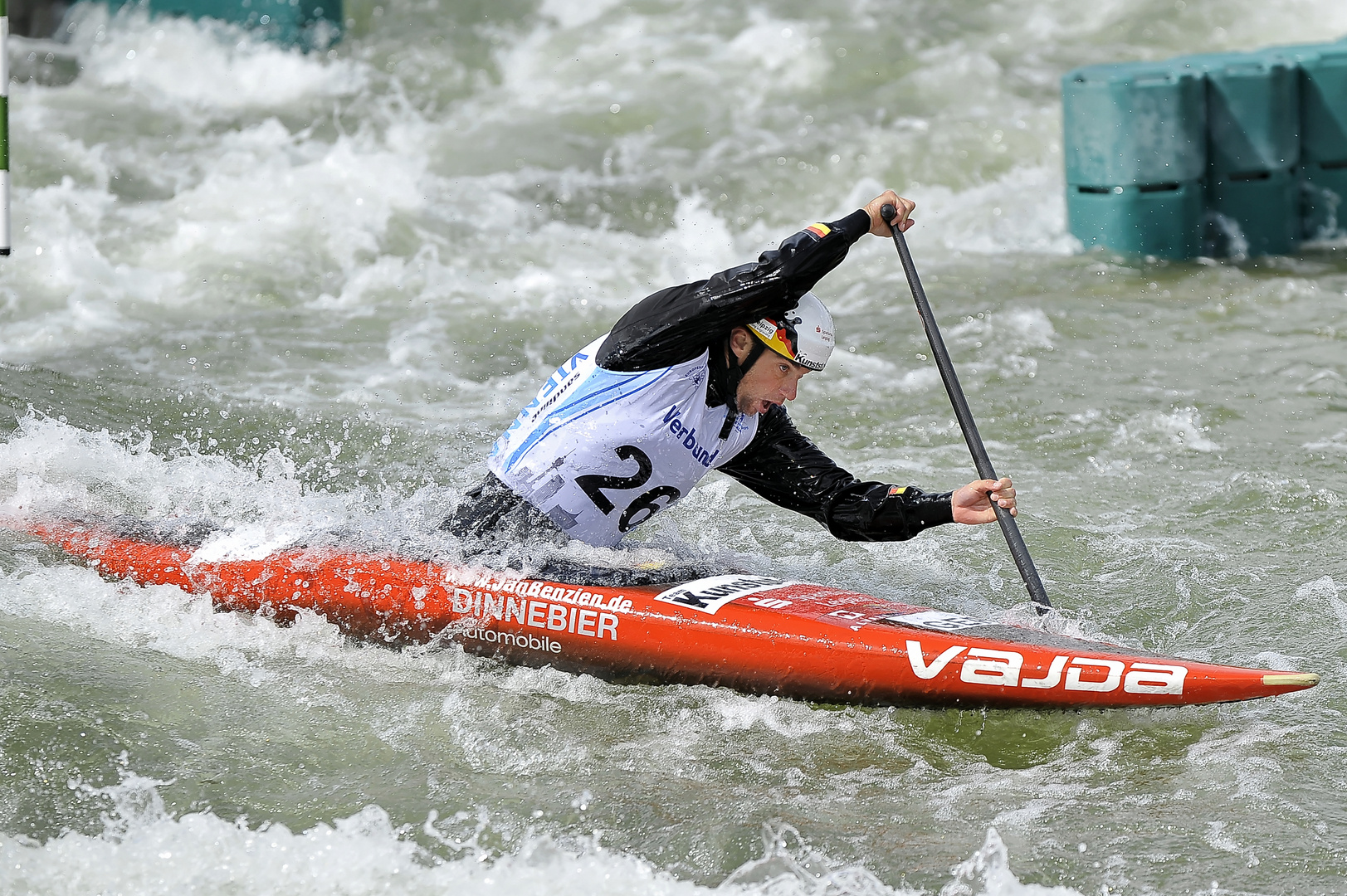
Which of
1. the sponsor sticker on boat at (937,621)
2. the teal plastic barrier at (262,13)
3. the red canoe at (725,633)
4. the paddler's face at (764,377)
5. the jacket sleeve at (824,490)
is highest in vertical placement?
the teal plastic barrier at (262,13)

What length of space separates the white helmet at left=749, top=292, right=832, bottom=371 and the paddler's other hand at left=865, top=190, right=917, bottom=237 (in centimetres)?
40

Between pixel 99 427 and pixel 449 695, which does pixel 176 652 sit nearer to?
pixel 449 695

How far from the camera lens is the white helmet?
12.5 ft

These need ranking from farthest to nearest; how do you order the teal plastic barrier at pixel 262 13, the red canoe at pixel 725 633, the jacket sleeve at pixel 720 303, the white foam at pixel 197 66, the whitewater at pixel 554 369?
the teal plastic barrier at pixel 262 13 < the white foam at pixel 197 66 < the jacket sleeve at pixel 720 303 < the red canoe at pixel 725 633 < the whitewater at pixel 554 369

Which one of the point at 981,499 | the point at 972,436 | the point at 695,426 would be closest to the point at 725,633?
the point at 695,426

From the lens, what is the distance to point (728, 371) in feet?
12.9

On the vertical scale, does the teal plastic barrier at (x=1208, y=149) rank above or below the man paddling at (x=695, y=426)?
above

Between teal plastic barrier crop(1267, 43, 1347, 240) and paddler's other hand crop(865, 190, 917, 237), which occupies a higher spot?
teal plastic barrier crop(1267, 43, 1347, 240)

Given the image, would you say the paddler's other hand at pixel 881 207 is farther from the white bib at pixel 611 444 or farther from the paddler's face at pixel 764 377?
the white bib at pixel 611 444

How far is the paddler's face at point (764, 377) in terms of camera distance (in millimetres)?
3854

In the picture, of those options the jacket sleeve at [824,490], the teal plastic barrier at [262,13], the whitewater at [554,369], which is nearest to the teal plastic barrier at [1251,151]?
the whitewater at [554,369]

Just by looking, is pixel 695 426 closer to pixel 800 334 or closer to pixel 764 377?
pixel 764 377

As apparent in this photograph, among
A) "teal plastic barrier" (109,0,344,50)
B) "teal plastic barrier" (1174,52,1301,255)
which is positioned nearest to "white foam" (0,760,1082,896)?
"teal plastic barrier" (1174,52,1301,255)

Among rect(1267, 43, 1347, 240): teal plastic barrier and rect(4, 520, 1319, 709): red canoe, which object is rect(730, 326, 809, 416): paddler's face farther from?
rect(1267, 43, 1347, 240): teal plastic barrier
